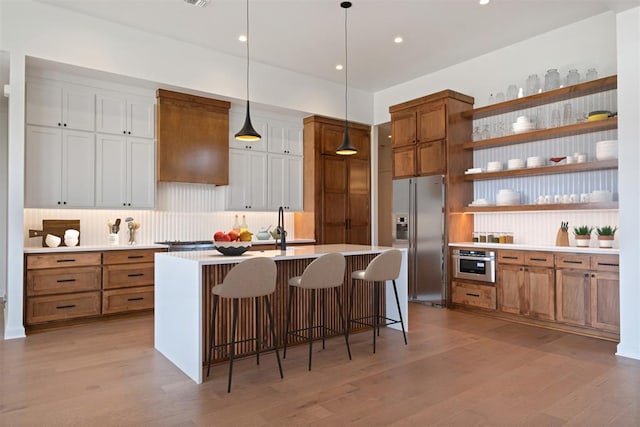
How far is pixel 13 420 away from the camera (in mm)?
2455

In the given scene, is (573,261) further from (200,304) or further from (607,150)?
(200,304)

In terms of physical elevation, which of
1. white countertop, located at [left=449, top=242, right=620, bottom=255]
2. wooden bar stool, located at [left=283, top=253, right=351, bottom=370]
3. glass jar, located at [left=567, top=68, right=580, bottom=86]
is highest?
glass jar, located at [left=567, top=68, right=580, bottom=86]

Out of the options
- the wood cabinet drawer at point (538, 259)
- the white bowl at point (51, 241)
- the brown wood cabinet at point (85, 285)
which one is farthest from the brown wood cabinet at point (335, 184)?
the white bowl at point (51, 241)

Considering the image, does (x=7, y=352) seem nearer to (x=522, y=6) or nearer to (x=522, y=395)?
(x=522, y=395)

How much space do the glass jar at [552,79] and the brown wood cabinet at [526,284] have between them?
1943mm

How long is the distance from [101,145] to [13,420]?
3450 mm

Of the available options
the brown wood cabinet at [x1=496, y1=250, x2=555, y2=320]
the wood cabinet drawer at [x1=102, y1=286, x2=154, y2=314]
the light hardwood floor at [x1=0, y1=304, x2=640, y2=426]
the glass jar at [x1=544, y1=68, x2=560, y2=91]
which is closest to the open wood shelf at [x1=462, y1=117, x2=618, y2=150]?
the glass jar at [x1=544, y1=68, x2=560, y2=91]

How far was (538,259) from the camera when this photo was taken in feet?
15.4

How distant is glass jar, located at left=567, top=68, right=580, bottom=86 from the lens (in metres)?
4.81

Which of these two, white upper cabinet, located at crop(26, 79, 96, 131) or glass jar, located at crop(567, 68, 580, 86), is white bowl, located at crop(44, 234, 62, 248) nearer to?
white upper cabinet, located at crop(26, 79, 96, 131)

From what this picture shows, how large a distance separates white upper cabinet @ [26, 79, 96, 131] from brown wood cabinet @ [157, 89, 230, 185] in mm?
801

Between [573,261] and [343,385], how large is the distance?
288cm

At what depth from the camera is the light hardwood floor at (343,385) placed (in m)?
2.51

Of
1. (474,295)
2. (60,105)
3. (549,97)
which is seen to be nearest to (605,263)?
(474,295)
